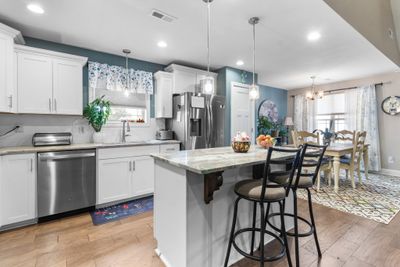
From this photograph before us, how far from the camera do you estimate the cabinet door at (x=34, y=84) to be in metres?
2.56

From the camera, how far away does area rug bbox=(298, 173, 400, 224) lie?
2.74 meters

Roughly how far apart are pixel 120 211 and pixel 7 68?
89.3 inches

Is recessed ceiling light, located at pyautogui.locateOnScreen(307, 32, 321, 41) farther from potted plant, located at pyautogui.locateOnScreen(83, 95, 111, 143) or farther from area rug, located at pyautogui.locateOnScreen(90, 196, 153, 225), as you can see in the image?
area rug, located at pyautogui.locateOnScreen(90, 196, 153, 225)

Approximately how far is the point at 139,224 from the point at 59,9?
8.70ft

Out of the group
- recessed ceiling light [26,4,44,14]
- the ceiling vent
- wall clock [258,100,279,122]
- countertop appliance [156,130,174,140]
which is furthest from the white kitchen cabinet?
wall clock [258,100,279,122]

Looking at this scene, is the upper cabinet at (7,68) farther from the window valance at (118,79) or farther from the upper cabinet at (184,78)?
the upper cabinet at (184,78)

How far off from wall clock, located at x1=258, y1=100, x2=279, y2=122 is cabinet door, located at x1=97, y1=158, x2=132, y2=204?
4.29 m

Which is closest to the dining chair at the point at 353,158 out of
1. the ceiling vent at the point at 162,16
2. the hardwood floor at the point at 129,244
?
the hardwood floor at the point at 129,244

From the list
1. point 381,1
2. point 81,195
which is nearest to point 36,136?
point 81,195

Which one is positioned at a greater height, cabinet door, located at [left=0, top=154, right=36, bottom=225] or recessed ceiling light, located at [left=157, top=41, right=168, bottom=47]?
recessed ceiling light, located at [left=157, top=41, right=168, bottom=47]

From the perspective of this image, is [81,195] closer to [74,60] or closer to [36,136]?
[36,136]

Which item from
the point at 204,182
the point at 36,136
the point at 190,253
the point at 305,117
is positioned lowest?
the point at 190,253

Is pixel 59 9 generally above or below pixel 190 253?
above

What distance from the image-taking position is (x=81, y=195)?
8.80 feet
